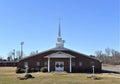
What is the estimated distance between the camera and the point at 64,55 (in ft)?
172

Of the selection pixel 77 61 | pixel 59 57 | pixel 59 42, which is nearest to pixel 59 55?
pixel 59 57

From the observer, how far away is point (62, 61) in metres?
52.8

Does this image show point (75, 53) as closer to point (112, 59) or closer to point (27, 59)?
point (27, 59)

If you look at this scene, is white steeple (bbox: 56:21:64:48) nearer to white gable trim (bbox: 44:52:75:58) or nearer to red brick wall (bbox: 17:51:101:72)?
red brick wall (bbox: 17:51:101:72)

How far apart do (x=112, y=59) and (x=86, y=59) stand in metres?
61.8

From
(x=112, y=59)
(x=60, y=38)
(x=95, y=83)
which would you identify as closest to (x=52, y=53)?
(x=60, y=38)

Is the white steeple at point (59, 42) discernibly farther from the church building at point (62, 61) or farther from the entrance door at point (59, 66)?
the entrance door at point (59, 66)

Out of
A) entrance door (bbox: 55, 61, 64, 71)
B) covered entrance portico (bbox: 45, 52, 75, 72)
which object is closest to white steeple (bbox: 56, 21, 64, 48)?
covered entrance portico (bbox: 45, 52, 75, 72)

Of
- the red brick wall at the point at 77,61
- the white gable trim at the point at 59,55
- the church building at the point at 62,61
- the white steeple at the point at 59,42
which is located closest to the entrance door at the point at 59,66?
the church building at the point at 62,61

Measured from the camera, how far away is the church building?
52.7 meters

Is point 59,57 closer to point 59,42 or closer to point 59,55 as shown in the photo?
point 59,55

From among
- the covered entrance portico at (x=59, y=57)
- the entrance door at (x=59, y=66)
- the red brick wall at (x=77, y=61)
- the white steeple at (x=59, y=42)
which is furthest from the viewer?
the white steeple at (x=59, y=42)

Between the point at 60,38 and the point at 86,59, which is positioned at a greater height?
the point at 60,38

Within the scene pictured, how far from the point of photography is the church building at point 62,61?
5266 centimetres
